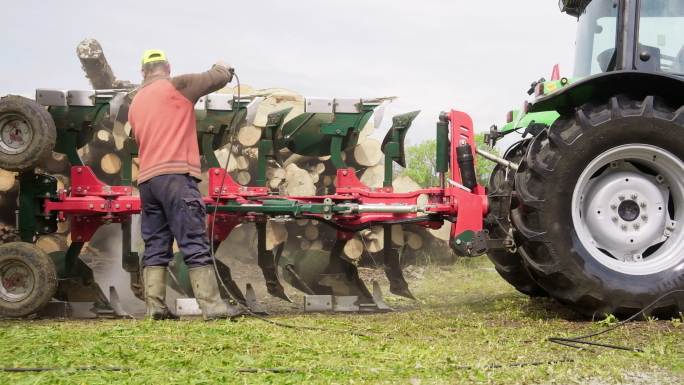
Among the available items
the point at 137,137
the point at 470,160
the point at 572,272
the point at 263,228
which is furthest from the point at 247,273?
the point at 572,272

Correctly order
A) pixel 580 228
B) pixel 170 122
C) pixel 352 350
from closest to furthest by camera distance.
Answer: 1. pixel 352 350
2. pixel 580 228
3. pixel 170 122

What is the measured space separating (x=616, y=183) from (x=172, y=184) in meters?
2.62

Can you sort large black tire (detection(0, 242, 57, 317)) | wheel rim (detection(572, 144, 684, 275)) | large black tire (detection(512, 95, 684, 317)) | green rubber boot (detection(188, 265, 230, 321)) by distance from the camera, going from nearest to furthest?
large black tire (detection(512, 95, 684, 317)) → wheel rim (detection(572, 144, 684, 275)) → green rubber boot (detection(188, 265, 230, 321)) → large black tire (detection(0, 242, 57, 317))

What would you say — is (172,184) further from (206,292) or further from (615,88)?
(615,88)

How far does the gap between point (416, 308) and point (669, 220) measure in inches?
73.4

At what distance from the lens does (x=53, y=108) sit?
520cm

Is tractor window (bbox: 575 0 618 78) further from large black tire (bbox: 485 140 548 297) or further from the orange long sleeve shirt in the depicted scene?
the orange long sleeve shirt

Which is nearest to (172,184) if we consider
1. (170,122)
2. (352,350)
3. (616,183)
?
(170,122)

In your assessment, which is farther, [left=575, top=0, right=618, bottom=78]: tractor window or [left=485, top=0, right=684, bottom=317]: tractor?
[left=575, top=0, right=618, bottom=78]: tractor window

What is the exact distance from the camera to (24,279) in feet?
15.9

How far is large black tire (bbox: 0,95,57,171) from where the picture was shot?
4805 mm

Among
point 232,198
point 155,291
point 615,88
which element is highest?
point 615,88

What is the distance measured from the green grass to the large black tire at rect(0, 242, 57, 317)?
0.15 metres

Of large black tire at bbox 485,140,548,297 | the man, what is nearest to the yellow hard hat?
the man
